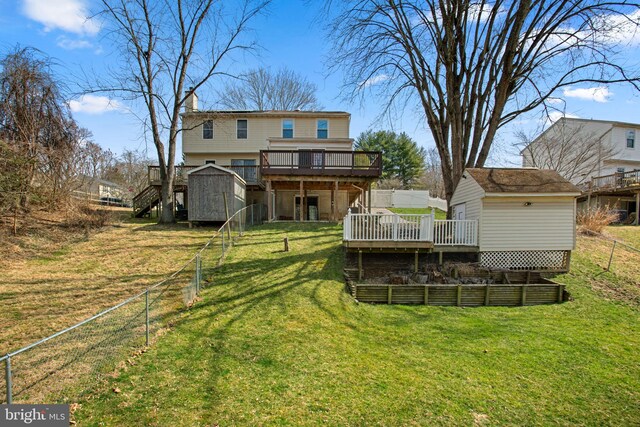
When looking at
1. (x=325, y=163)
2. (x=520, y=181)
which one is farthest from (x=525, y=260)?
(x=325, y=163)

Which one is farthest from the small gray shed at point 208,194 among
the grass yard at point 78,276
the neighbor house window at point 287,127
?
the neighbor house window at point 287,127

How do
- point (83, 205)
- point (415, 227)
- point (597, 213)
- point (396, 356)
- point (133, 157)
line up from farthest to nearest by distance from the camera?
point (133, 157) → point (597, 213) → point (83, 205) → point (415, 227) → point (396, 356)

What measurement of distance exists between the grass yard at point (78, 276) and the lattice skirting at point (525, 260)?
10.8 meters

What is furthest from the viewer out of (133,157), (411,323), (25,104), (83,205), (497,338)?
(133,157)

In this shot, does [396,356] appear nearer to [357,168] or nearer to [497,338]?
[497,338]

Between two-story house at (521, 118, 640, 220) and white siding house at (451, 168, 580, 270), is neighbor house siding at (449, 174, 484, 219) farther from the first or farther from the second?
two-story house at (521, 118, 640, 220)

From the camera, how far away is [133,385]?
14.0ft

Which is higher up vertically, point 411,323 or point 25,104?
point 25,104

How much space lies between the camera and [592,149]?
87.6 feet

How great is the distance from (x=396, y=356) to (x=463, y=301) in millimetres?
4779

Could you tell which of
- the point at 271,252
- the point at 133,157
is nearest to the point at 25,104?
the point at 271,252

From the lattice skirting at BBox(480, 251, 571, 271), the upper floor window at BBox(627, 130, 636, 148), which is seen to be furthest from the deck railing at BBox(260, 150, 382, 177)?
the upper floor window at BBox(627, 130, 636, 148)

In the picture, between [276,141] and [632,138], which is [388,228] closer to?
[276,141]

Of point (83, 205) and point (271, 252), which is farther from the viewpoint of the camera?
point (83, 205)
